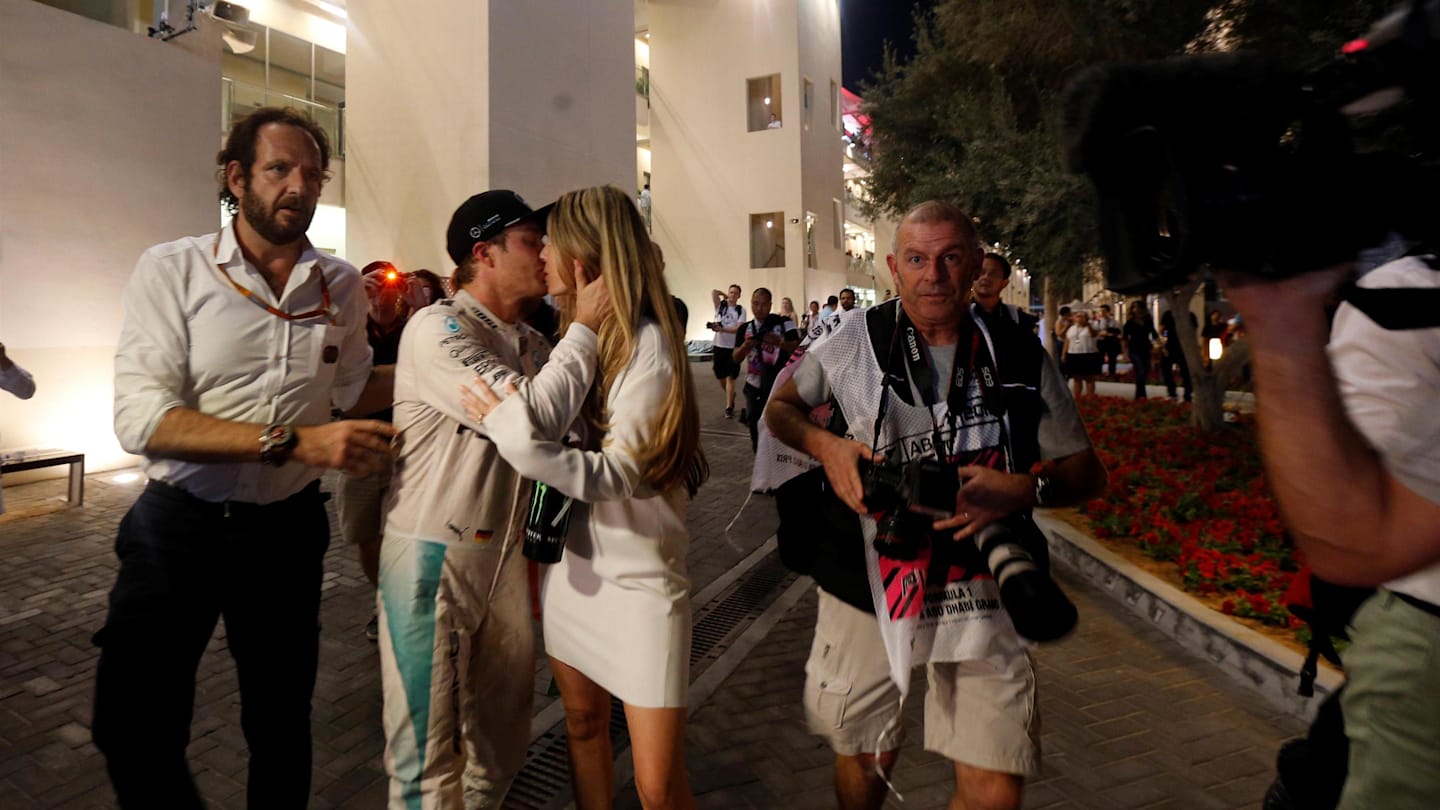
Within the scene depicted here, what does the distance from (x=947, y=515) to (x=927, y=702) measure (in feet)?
2.72

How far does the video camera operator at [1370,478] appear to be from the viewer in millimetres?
992

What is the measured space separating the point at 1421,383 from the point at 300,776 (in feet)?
9.86

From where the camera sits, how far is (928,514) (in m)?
2.02

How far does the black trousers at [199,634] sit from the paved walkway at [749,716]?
2.88ft

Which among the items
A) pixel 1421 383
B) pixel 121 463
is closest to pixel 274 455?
pixel 1421 383

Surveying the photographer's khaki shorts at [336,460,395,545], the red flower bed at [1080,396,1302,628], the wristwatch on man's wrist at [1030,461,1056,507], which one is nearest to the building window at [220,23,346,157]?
the photographer's khaki shorts at [336,460,395,545]

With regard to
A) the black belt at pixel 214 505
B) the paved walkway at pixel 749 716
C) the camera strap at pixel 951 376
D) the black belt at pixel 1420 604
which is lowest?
the paved walkway at pixel 749 716

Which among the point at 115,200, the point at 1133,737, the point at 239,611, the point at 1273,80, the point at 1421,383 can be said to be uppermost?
the point at 115,200

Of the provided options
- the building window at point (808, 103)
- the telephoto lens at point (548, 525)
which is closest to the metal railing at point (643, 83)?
the building window at point (808, 103)

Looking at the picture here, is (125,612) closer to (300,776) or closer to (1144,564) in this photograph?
(300,776)

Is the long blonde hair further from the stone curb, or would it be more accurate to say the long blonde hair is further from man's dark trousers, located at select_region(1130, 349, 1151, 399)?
man's dark trousers, located at select_region(1130, 349, 1151, 399)

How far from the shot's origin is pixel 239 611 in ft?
7.70

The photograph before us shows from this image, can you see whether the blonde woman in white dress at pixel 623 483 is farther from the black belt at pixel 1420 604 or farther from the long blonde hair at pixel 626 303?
the black belt at pixel 1420 604

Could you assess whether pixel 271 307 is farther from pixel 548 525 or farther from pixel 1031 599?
pixel 1031 599
